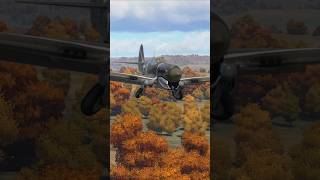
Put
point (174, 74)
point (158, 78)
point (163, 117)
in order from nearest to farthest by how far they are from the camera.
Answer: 1. point (174, 74)
2. point (158, 78)
3. point (163, 117)

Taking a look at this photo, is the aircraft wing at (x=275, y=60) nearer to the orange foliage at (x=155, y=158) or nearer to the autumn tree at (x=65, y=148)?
the autumn tree at (x=65, y=148)

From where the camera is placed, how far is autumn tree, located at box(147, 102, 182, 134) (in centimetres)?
1591

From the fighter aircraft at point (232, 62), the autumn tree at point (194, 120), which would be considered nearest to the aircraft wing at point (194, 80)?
the autumn tree at point (194, 120)

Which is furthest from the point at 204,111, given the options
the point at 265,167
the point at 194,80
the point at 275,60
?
the point at 275,60

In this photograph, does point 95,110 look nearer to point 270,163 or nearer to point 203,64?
point 270,163

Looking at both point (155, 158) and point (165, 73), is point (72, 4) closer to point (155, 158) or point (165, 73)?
point (165, 73)

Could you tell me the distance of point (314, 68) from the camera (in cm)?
384

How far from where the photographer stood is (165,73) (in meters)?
14.0

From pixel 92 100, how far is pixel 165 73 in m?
10.1

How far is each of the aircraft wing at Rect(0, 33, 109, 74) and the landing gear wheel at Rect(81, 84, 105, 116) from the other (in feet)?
0.57

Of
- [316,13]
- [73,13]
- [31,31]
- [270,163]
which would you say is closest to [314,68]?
[316,13]

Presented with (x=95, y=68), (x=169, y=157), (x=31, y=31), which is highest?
(x=31, y=31)

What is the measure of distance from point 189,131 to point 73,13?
41.6 ft

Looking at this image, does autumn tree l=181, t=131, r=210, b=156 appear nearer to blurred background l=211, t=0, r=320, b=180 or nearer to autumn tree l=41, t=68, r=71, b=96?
blurred background l=211, t=0, r=320, b=180
